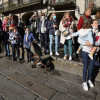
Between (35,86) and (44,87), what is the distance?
261 mm

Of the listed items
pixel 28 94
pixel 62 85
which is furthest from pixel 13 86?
pixel 62 85

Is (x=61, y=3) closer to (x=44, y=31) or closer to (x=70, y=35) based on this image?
(x=44, y=31)

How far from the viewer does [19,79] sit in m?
3.07

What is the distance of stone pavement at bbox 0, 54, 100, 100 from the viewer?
2234mm

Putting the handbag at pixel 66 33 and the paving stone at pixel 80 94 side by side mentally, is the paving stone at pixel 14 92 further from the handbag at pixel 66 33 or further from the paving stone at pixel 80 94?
the handbag at pixel 66 33

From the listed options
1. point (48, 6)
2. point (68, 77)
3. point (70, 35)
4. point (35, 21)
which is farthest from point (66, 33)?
point (48, 6)

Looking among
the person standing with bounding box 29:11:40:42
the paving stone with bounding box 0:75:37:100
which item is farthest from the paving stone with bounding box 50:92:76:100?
the person standing with bounding box 29:11:40:42

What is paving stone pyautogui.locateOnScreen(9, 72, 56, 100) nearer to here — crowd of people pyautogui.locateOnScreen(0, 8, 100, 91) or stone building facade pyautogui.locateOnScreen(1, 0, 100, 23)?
crowd of people pyautogui.locateOnScreen(0, 8, 100, 91)

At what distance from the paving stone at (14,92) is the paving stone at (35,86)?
0.44ft

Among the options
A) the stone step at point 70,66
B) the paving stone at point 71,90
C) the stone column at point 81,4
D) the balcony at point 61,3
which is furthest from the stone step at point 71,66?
the stone column at point 81,4

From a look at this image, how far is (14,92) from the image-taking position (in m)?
2.41

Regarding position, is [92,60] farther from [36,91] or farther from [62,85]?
[36,91]

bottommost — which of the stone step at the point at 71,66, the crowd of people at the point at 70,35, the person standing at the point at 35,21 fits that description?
the stone step at the point at 71,66

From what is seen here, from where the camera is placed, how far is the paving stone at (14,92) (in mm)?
2223
